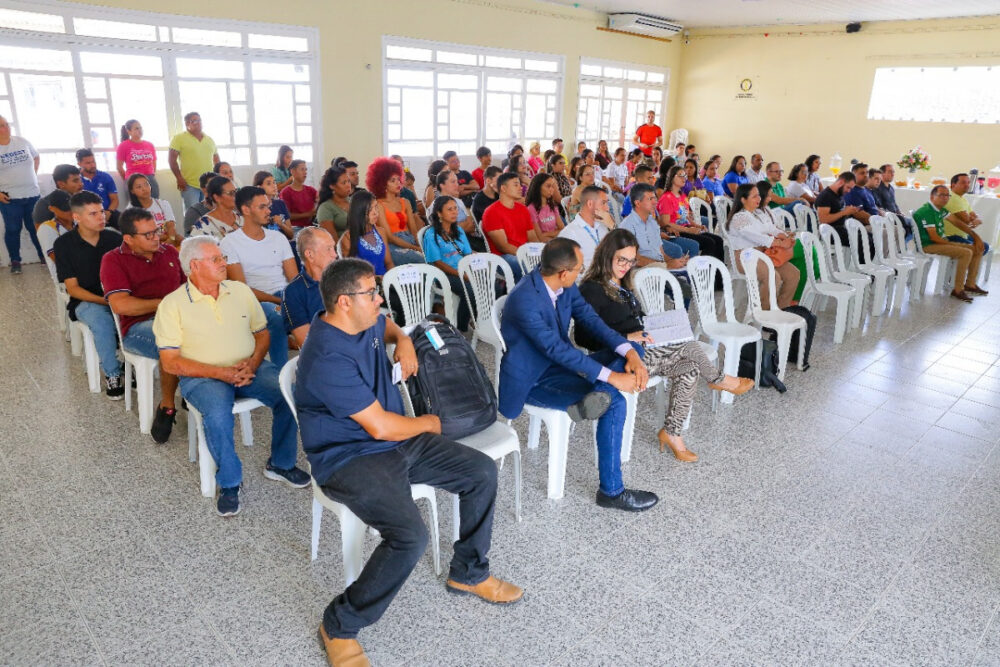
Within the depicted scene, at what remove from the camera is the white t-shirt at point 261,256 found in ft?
11.7

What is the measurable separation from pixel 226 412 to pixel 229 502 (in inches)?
14.0

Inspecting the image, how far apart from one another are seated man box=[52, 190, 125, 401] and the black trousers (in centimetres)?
221

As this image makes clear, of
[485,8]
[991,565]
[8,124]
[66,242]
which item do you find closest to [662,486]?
[991,565]

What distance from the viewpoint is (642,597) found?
2281 millimetres

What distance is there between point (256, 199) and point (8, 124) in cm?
418

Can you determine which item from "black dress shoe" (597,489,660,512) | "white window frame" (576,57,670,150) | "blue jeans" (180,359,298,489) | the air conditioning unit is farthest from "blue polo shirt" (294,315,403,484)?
the air conditioning unit

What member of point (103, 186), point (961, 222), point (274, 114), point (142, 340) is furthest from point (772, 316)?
point (274, 114)

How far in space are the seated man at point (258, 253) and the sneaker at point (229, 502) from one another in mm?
1027

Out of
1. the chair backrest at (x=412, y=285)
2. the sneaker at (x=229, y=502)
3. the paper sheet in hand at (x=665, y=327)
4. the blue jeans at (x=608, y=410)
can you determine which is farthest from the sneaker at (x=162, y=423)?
the paper sheet in hand at (x=665, y=327)

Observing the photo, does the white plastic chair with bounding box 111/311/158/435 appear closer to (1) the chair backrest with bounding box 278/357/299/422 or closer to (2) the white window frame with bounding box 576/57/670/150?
(1) the chair backrest with bounding box 278/357/299/422

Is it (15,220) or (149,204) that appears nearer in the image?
(149,204)

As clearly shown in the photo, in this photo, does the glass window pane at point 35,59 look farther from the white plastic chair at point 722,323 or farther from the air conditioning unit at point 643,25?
the air conditioning unit at point 643,25

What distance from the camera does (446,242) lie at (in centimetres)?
444

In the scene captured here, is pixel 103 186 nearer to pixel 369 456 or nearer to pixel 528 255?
pixel 528 255
